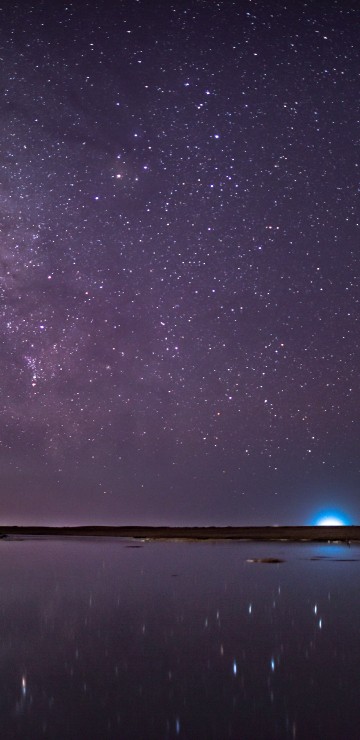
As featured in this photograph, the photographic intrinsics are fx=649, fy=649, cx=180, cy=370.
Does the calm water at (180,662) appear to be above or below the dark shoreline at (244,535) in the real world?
above

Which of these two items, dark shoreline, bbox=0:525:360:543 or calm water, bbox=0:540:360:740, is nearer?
calm water, bbox=0:540:360:740

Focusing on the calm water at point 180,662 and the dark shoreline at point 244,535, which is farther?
the dark shoreline at point 244,535

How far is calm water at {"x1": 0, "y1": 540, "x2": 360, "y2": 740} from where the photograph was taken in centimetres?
678

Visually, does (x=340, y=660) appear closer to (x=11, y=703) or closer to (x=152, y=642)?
(x=152, y=642)

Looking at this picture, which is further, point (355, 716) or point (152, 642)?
point (152, 642)

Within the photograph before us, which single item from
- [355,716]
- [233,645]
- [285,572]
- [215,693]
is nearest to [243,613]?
[233,645]

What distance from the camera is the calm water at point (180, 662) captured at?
22.2 ft

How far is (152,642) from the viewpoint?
11.1m

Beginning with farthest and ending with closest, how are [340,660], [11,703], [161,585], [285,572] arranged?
[285,572] < [161,585] < [340,660] < [11,703]

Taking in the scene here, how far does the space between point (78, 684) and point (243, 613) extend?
22.1 ft

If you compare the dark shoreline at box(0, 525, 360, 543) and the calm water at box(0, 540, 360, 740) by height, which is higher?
the calm water at box(0, 540, 360, 740)

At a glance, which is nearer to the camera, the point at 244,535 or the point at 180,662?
the point at 180,662

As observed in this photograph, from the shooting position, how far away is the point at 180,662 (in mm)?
9562

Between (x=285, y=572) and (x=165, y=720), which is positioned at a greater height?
(x=165, y=720)
